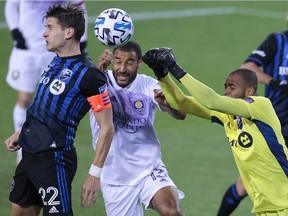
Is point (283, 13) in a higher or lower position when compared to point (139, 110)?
lower

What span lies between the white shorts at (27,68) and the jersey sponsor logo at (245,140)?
192 inches

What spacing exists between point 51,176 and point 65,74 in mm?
878

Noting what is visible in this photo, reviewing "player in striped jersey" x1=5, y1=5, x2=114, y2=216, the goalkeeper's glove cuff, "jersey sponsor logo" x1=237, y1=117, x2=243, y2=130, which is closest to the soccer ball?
"player in striped jersey" x1=5, y1=5, x2=114, y2=216

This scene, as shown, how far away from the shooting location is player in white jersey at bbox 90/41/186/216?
8.25 m

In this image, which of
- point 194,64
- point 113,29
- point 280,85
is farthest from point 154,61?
point 194,64

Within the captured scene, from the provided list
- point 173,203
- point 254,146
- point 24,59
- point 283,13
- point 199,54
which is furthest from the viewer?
point 283,13

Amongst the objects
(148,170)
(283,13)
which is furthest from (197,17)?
(148,170)

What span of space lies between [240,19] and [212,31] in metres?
1.40

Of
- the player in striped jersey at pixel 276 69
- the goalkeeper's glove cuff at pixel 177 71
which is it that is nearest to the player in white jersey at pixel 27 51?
the player in striped jersey at pixel 276 69

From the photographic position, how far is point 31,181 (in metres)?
7.66

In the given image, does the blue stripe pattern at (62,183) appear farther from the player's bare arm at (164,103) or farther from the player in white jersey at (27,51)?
the player in white jersey at (27,51)

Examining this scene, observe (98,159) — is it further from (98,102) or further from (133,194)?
(133,194)

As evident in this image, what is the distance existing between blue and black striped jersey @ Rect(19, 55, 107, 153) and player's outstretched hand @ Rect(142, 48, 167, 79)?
423 mm

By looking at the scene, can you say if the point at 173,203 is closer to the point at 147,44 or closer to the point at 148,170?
the point at 148,170
